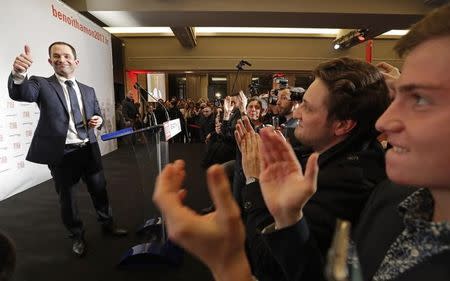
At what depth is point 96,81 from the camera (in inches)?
235

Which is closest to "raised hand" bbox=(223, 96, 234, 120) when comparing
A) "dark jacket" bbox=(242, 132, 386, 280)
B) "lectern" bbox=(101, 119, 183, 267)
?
"lectern" bbox=(101, 119, 183, 267)

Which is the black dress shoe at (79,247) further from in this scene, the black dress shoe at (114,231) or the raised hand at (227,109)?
the raised hand at (227,109)

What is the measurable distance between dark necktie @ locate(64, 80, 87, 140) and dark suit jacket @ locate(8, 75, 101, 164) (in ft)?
0.16

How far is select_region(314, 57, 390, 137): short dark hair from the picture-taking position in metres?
0.95

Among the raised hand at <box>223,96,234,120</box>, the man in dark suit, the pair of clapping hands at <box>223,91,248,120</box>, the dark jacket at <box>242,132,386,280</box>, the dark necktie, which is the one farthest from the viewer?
the raised hand at <box>223,96,234,120</box>

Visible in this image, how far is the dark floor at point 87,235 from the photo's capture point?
1959 millimetres

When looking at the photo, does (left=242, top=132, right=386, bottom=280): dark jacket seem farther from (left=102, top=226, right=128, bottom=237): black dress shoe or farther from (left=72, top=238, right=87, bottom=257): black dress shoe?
(left=102, top=226, right=128, bottom=237): black dress shoe

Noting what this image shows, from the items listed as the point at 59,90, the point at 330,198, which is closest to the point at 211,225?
the point at 330,198

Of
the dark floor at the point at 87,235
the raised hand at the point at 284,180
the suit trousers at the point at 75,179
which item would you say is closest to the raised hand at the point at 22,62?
the suit trousers at the point at 75,179

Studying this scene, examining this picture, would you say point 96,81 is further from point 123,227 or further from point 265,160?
point 265,160

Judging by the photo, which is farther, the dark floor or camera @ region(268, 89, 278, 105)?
camera @ region(268, 89, 278, 105)

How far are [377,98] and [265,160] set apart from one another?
1.60 feet

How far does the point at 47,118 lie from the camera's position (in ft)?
6.97

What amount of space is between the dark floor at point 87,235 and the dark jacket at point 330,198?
1161 mm
